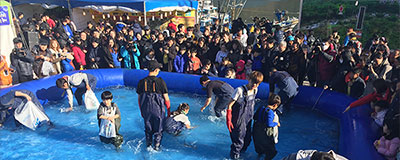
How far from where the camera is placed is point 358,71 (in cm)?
556

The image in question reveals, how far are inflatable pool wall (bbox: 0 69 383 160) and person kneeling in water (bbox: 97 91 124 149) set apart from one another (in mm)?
3106

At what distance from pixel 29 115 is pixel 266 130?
4.38m

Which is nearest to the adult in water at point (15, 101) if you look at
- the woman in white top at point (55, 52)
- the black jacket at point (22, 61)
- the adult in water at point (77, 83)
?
the adult in water at point (77, 83)

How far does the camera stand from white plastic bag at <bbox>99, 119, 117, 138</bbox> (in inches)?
175

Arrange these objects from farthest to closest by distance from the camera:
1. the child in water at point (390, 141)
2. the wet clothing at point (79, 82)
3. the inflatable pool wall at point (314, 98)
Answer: the wet clothing at point (79, 82) < the inflatable pool wall at point (314, 98) < the child in water at point (390, 141)

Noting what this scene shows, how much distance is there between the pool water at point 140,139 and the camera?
484 cm

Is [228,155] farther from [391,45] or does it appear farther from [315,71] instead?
[391,45]

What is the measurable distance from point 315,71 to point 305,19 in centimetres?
506

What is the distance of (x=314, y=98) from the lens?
6340mm

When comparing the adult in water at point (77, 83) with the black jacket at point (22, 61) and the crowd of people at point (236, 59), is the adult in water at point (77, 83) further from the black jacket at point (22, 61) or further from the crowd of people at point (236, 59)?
the black jacket at point (22, 61)

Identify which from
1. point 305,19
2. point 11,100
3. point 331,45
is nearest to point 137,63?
point 11,100

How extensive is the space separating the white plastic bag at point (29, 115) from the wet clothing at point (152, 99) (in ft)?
8.05

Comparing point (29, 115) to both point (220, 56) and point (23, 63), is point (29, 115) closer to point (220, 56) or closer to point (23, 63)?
point (23, 63)

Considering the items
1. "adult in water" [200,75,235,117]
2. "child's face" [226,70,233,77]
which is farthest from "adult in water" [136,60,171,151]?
"child's face" [226,70,233,77]
